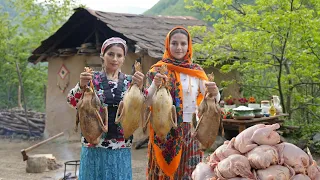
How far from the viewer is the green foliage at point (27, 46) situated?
15656mm

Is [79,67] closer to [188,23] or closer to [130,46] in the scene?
[130,46]

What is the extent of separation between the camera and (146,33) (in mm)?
10273

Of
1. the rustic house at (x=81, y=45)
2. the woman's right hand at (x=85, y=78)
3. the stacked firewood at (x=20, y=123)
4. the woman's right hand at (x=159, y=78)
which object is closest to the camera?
the woman's right hand at (x=85, y=78)

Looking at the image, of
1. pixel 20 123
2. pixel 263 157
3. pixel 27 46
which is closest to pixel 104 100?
pixel 263 157

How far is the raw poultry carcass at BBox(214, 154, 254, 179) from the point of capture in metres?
1.91

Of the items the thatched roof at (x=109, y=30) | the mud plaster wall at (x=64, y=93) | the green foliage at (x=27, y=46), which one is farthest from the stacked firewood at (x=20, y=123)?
the green foliage at (x=27, y=46)

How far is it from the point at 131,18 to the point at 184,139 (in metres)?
8.22

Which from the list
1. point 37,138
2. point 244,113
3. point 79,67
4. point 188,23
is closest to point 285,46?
point 244,113

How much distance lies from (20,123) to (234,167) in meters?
11.9

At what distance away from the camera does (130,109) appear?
118 inches

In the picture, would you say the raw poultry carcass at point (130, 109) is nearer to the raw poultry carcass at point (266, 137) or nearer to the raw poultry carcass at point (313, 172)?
the raw poultry carcass at point (266, 137)

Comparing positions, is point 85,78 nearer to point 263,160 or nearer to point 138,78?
point 138,78

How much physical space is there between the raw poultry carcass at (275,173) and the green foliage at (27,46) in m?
14.6

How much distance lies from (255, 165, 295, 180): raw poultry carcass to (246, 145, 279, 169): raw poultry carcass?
0.07 feet
